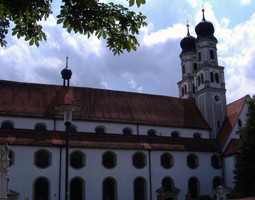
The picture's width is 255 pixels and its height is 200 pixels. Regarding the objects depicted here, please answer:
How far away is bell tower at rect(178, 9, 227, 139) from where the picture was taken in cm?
3853

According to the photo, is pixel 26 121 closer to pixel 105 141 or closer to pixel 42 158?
pixel 42 158

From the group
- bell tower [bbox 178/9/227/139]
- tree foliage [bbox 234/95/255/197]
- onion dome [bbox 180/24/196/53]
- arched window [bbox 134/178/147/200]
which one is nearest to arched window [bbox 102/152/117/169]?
arched window [bbox 134/178/147/200]

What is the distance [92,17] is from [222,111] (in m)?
33.9

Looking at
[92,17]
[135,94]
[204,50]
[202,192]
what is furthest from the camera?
→ [204,50]

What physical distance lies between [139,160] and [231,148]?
34.2ft

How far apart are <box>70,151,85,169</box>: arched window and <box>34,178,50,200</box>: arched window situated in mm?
2839

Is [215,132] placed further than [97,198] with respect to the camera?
Yes

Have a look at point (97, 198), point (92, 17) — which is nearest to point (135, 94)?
point (97, 198)

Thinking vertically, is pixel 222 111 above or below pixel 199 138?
above

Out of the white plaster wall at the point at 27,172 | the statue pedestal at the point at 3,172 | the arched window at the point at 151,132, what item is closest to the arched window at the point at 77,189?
the white plaster wall at the point at 27,172

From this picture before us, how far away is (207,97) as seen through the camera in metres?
39.2

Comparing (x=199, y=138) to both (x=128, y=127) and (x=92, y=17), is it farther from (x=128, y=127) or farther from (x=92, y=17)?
(x=92, y=17)

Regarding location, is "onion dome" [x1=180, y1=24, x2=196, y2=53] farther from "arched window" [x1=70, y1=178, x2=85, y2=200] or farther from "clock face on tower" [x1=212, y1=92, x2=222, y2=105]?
"arched window" [x1=70, y1=178, x2=85, y2=200]

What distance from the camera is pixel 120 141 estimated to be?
30984 millimetres
